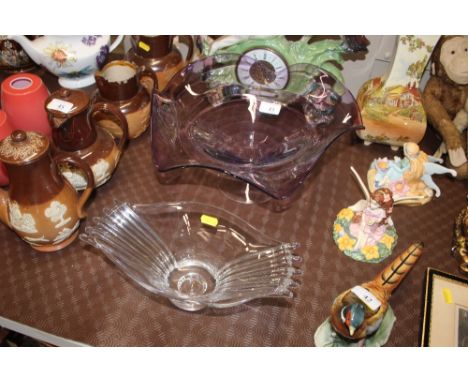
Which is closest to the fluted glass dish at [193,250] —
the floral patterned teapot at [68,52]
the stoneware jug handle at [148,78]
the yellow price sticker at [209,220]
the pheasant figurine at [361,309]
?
the yellow price sticker at [209,220]

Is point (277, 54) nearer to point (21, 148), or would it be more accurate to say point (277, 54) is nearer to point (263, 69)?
point (263, 69)

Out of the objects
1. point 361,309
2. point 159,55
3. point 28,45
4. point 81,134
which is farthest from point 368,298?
point 28,45

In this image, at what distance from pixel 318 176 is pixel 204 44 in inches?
16.8

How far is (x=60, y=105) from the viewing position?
935 millimetres

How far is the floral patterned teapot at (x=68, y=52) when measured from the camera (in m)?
1.16

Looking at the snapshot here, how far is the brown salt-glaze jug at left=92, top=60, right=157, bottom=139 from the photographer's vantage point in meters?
1.08

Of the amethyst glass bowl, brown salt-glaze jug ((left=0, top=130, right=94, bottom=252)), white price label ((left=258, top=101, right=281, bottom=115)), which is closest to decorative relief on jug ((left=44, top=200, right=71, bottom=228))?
brown salt-glaze jug ((left=0, top=130, right=94, bottom=252))

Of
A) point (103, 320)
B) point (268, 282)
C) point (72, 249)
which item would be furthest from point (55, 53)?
point (268, 282)

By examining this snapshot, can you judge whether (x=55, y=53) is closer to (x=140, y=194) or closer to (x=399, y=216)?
(x=140, y=194)

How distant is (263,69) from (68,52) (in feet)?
1.55

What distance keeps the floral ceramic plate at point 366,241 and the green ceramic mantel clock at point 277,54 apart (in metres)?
0.34

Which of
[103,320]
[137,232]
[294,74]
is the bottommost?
[103,320]

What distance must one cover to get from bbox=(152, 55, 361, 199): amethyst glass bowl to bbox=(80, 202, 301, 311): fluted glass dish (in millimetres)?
123

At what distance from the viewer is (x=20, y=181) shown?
2.76 feet
